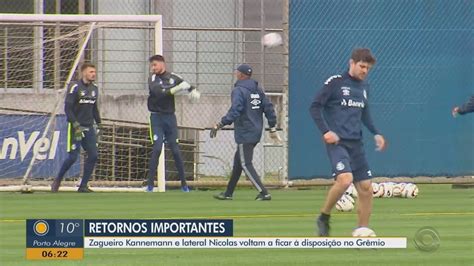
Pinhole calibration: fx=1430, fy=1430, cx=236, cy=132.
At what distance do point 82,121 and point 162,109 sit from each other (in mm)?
1333

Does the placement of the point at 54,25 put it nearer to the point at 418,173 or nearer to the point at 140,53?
the point at 140,53

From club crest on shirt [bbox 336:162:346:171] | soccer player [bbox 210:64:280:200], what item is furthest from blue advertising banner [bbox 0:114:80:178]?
club crest on shirt [bbox 336:162:346:171]

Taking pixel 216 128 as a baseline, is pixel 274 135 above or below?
below

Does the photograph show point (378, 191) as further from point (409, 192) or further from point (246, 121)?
point (246, 121)

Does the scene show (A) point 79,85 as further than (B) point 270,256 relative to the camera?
Yes

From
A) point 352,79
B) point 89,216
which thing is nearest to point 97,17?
point 89,216

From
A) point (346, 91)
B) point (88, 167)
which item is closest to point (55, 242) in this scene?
point (346, 91)

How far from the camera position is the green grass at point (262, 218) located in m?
12.9

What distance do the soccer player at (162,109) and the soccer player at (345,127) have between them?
9.08m

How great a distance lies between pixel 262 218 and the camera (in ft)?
58.1

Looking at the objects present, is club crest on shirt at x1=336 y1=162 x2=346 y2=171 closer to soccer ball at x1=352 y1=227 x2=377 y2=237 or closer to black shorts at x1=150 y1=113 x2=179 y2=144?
soccer ball at x1=352 y1=227 x2=377 y2=237

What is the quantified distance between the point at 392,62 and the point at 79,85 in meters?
5.77

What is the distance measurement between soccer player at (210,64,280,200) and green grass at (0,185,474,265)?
0.37 meters

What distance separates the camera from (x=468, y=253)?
44.3 feet
